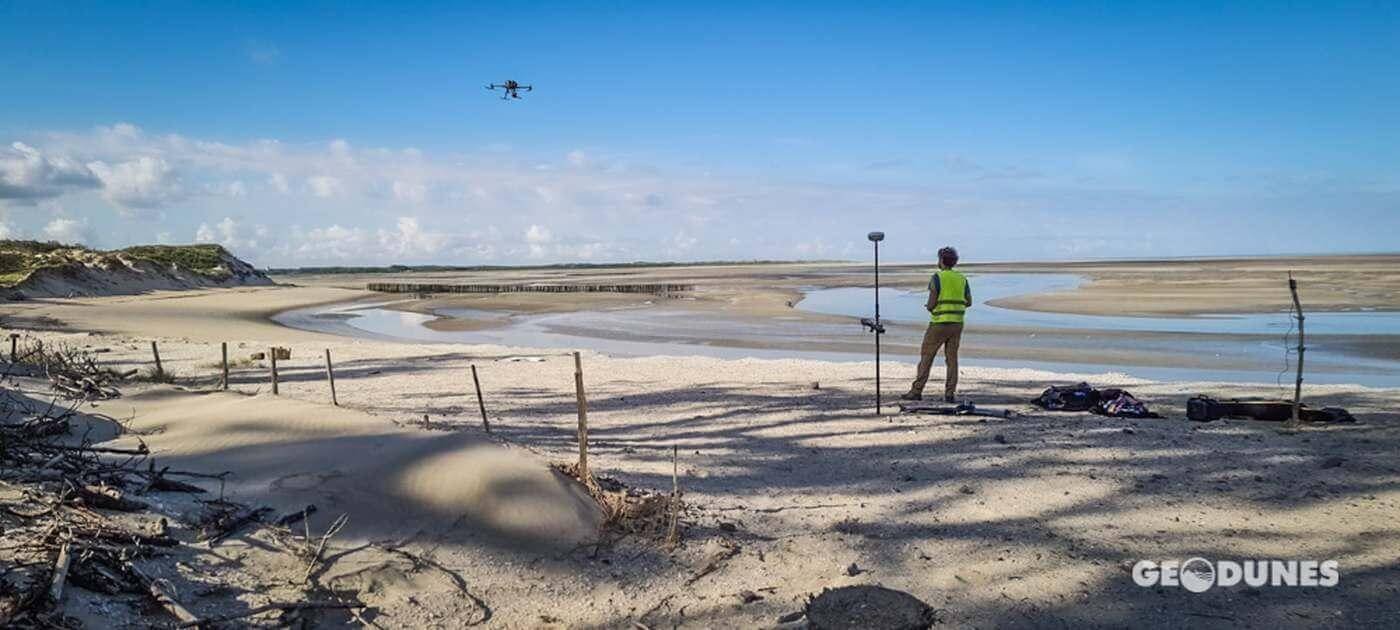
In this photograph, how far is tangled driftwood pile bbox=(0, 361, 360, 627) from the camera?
3.36 m

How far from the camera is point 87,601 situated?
11.1ft

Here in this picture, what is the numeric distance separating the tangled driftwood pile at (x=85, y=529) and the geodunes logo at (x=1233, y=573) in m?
4.47

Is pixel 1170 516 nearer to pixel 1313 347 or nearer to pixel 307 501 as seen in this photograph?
pixel 307 501

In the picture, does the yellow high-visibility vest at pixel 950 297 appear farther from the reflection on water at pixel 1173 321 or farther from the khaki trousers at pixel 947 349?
the reflection on water at pixel 1173 321

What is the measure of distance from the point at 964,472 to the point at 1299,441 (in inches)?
138

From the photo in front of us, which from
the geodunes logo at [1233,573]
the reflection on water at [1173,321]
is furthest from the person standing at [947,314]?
the reflection on water at [1173,321]

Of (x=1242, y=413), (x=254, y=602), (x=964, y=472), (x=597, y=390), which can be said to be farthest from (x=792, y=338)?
(x=254, y=602)

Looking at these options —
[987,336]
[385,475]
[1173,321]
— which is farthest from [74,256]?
[1173,321]

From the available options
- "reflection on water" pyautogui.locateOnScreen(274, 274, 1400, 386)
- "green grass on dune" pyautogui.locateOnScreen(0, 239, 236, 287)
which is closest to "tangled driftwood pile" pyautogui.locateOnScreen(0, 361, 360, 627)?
"reflection on water" pyautogui.locateOnScreen(274, 274, 1400, 386)

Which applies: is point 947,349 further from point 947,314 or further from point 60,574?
point 60,574

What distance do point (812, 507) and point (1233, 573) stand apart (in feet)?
8.71

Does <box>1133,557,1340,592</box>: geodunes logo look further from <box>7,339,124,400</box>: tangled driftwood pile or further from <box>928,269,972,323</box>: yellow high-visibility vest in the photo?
<box>7,339,124,400</box>: tangled driftwood pile

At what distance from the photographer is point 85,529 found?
3869 mm

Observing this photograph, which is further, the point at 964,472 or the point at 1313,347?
the point at 1313,347
